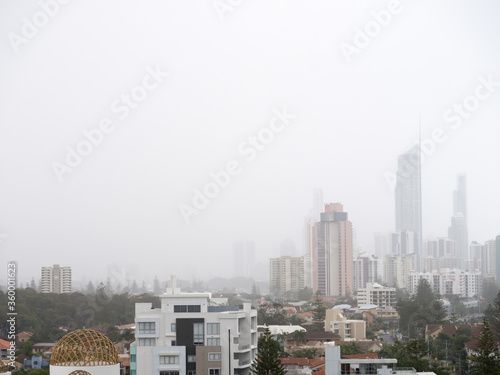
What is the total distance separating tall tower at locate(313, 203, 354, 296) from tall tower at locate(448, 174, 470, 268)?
37248 millimetres

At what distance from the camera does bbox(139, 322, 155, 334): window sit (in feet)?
58.3

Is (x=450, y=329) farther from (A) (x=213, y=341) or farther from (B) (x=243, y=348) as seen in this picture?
(A) (x=213, y=341)

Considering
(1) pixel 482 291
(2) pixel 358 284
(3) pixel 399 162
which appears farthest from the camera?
(3) pixel 399 162

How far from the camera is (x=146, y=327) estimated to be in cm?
1783

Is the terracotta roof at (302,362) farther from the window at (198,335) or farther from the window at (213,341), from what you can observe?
the window at (198,335)

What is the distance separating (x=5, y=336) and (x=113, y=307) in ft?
38.6

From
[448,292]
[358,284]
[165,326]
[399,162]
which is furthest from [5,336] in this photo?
[399,162]

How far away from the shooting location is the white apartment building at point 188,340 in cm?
1736

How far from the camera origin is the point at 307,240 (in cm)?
8881

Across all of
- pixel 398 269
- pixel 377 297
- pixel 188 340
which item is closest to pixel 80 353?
pixel 188 340

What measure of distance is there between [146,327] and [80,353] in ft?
12.4

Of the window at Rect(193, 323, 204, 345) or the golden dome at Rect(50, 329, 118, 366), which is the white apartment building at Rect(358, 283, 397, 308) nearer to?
the window at Rect(193, 323, 204, 345)

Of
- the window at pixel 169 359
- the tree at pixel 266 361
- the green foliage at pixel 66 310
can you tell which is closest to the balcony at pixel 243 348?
the tree at pixel 266 361

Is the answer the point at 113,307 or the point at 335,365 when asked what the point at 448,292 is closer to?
the point at 113,307
